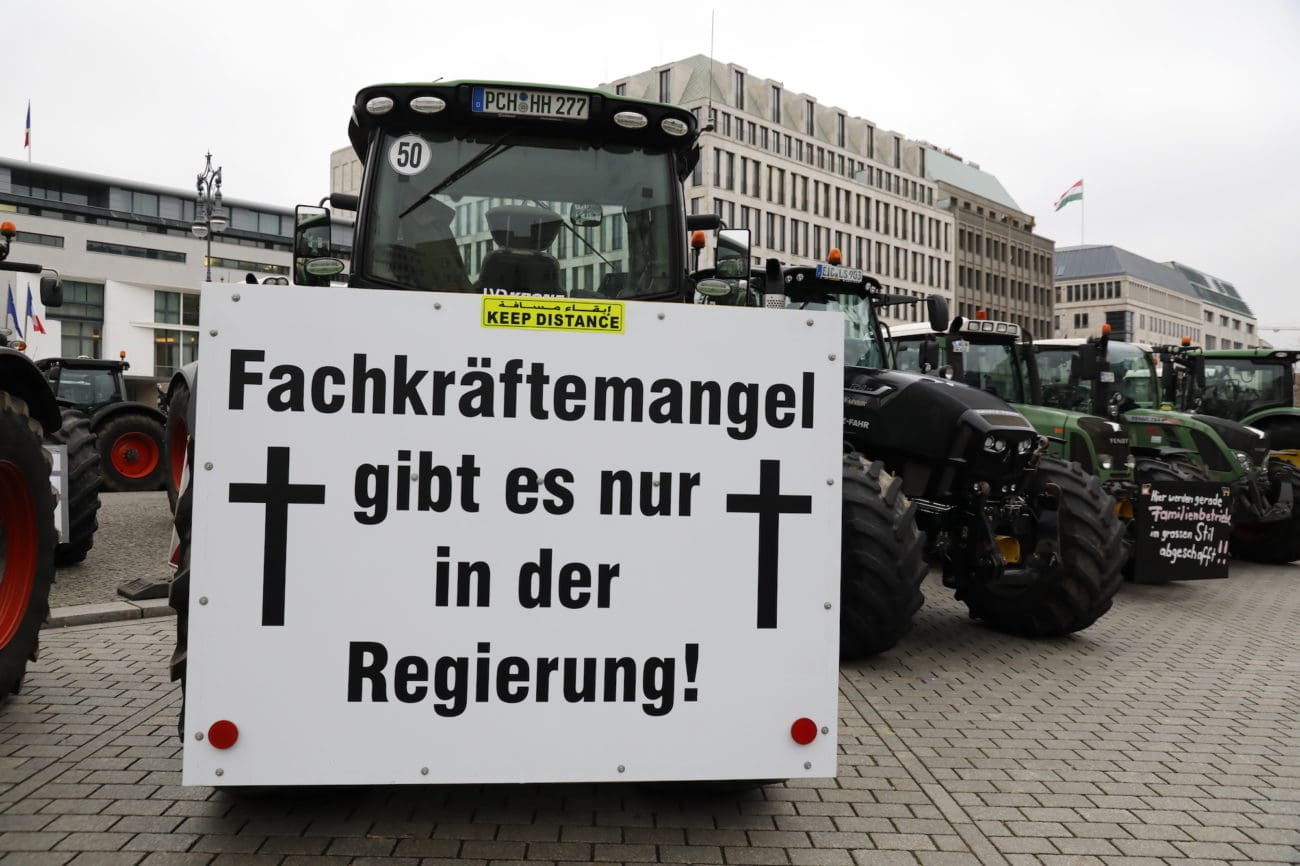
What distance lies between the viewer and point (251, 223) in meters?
67.1

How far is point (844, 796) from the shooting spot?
13.0 ft

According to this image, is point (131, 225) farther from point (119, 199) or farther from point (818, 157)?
point (818, 157)

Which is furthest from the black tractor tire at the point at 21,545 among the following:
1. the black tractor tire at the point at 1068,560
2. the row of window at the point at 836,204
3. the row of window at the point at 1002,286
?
the row of window at the point at 1002,286

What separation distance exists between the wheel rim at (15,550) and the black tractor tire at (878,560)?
4.00m

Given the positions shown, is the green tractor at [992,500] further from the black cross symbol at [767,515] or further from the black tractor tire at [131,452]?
the black tractor tire at [131,452]

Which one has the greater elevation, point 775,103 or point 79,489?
point 775,103

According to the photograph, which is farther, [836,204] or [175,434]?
[836,204]

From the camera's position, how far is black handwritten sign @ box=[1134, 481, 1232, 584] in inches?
340

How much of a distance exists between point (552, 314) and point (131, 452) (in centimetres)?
1359

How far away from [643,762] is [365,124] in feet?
10.1

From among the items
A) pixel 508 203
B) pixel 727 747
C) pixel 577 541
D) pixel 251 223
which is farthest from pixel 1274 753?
pixel 251 223

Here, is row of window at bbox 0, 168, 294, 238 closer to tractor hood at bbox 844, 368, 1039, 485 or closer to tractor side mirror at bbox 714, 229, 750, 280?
tractor hood at bbox 844, 368, 1039, 485

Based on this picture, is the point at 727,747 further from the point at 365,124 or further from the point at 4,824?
the point at 365,124

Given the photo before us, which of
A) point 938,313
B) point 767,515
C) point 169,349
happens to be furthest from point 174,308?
point 767,515
